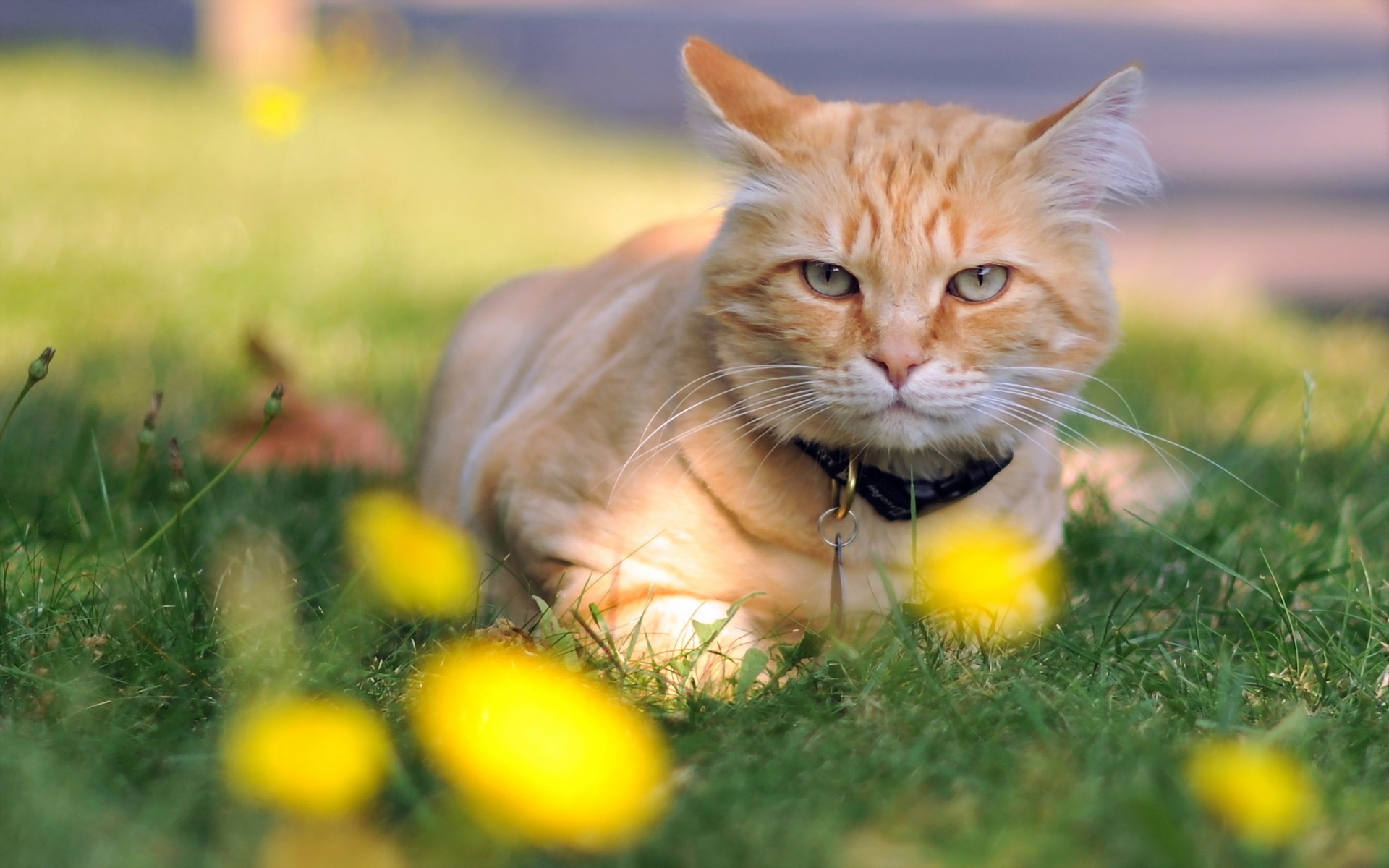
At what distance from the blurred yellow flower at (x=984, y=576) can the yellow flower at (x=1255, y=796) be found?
0.60 meters

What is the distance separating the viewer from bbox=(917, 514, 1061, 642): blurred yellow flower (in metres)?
2.15

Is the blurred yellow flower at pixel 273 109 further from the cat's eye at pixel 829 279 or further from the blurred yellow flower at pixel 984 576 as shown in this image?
the blurred yellow flower at pixel 984 576

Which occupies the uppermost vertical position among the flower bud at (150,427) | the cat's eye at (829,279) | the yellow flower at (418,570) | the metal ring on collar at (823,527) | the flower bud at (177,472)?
the cat's eye at (829,279)

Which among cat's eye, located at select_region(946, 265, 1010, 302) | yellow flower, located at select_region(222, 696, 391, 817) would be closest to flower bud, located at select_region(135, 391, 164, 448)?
yellow flower, located at select_region(222, 696, 391, 817)

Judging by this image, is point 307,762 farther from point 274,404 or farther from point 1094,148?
point 1094,148

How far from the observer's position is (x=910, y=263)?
2021 millimetres

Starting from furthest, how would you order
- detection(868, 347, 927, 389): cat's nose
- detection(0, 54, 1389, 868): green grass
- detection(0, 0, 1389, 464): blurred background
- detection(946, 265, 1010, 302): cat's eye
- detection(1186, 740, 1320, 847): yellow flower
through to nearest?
detection(0, 0, 1389, 464): blurred background < detection(946, 265, 1010, 302): cat's eye < detection(868, 347, 927, 389): cat's nose < detection(0, 54, 1389, 868): green grass < detection(1186, 740, 1320, 847): yellow flower

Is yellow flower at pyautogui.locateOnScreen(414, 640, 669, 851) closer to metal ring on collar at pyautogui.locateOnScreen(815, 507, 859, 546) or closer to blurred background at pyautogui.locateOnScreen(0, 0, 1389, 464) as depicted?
metal ring on collar at pyautogui.locateOnScreen(815, 507, 859, 546)

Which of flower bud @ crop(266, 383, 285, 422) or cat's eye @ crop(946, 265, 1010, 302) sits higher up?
cat's eye @ crop(946, 265, 1010, 302)

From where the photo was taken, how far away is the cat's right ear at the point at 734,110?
216cm

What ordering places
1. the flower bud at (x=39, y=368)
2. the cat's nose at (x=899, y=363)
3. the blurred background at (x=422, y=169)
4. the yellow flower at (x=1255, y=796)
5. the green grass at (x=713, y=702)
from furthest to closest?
the blurred background at (x=422, y=169), the cat's nose at (x=899, y=363), the flower bud at (x=39, y=368), the green grass at (x=713, y=702), the yellow flower at (x=1255, y=796)

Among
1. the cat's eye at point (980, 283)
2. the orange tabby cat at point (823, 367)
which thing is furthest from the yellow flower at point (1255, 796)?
the cat's eye at point (980, 283)

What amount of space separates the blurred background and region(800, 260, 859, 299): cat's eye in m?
0.34

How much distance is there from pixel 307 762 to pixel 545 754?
26cm
